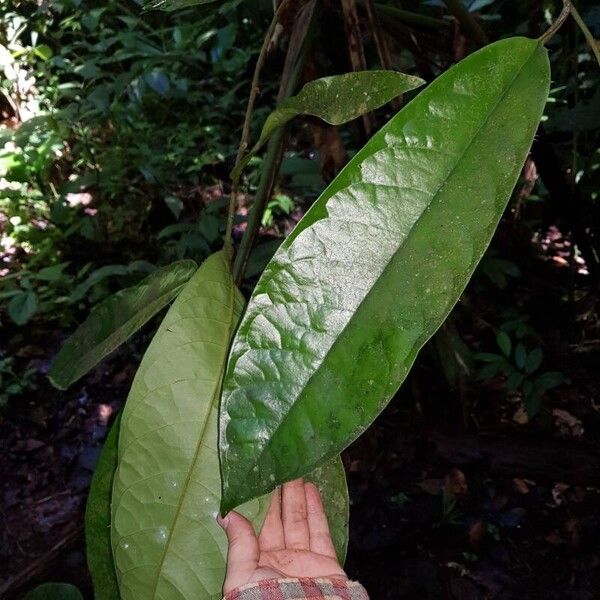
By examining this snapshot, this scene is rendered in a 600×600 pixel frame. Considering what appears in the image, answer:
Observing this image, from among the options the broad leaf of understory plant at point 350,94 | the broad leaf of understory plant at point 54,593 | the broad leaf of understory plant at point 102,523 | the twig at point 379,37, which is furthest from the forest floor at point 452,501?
the broad leaf of understory plant at point 350,94

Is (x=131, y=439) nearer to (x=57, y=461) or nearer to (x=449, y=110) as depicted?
(x=449, y=110)

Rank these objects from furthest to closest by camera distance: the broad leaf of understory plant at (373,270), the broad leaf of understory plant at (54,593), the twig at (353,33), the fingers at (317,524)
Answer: the broad leaf of understory plant at (54,593) < the twig at (353,33) < the fingers at (317,524) < the broad leaf of understory plant at (373,270)

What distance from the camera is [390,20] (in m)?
0.96

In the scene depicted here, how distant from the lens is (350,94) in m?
0.42

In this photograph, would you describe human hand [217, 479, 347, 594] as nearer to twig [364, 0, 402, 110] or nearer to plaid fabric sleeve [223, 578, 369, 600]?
plaid fabric sleeve [223, 578, 369, 600]

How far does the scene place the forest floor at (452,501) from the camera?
1.25 metres

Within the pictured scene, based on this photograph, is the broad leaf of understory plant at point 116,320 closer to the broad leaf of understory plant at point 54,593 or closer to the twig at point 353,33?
the twig at point 353,33

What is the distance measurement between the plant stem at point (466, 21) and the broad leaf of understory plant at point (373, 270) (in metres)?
0.51

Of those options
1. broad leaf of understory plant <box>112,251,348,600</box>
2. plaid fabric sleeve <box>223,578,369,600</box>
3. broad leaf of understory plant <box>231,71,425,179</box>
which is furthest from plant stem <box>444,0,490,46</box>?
plaid fabric sleeve <box>223,578,369,600</box>

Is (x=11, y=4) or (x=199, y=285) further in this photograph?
(x=11, y=4)

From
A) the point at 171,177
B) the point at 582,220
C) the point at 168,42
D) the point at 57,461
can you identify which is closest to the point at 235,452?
the point at 582,220

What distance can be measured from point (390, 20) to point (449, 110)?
0.67m

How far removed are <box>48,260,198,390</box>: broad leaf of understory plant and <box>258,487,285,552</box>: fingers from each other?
Answer: 227mm

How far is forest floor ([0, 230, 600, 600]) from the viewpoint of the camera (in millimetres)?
1251
